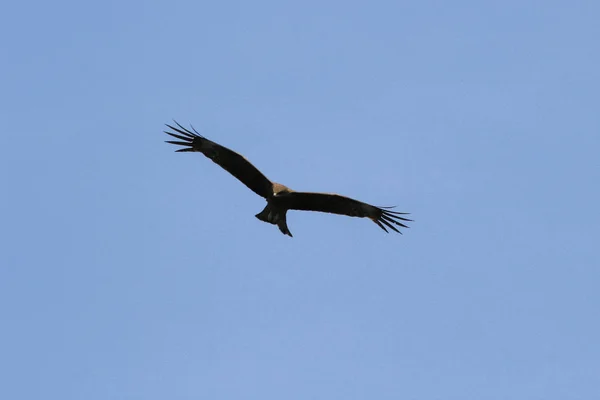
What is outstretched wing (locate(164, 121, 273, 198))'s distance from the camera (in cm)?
1441

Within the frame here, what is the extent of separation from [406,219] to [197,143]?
481 cm

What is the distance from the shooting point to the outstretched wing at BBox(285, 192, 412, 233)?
1445 cm

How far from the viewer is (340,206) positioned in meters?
15.0

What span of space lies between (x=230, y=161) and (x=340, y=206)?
2.57 metres

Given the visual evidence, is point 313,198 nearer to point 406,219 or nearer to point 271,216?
point 271,216

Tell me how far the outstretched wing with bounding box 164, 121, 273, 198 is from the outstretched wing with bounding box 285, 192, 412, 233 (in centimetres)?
65

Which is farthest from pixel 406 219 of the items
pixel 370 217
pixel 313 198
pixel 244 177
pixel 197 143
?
pixel 197 143

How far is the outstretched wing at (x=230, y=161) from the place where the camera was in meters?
14.4

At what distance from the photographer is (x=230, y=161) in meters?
14.6

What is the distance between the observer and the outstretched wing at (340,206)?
1445 cm

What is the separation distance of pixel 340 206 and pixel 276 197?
1586mm

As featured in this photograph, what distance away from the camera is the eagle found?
14.4m

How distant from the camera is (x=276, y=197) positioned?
46.7ft

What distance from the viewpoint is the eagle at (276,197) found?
565 inches
